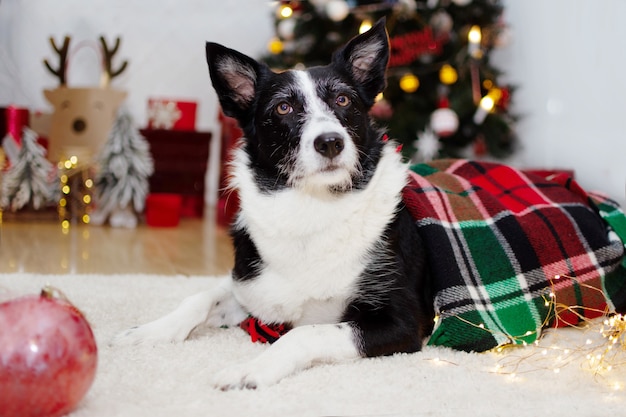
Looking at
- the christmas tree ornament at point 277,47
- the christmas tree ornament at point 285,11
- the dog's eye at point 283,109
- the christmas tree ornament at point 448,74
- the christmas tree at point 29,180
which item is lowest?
the christmas tree at point 29,180

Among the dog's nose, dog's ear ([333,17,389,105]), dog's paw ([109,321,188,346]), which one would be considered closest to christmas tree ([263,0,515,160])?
dog's ear ([333,17,389,105])

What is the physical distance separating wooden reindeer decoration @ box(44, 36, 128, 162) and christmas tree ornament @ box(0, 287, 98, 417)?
3401 mm

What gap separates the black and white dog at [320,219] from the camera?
1.74 m

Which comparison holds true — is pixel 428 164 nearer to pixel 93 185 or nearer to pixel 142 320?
pixel 142 320

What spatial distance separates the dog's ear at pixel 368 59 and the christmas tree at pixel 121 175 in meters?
2.57

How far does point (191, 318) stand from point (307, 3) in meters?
2.63

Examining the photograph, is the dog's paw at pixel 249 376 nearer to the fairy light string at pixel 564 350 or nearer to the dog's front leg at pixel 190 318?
the dog's front leg at pixel 190 318

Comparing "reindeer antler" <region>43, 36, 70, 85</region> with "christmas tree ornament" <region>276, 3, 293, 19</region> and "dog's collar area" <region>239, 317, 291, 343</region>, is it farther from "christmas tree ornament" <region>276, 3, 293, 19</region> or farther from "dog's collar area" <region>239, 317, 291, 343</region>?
"dog's collar area" <region>239, 317, 291, 343</region>

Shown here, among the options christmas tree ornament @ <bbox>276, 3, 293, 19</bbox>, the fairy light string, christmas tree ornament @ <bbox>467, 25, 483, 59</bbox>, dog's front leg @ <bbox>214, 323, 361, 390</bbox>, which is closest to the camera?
dog's front leg @ <bbox>214, 323, 361, 390</bbox>

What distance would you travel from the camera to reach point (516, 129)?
399 cm

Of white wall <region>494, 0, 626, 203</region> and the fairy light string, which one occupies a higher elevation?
white wall <region>494, 0, 626, 203</region>

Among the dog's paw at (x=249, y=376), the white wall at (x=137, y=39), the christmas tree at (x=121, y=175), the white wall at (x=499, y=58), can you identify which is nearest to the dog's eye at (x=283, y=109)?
the dog's paw at (x=249, y=376)

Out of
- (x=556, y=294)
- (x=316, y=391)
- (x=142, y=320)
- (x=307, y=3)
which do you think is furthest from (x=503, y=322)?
(x=307, y=3)

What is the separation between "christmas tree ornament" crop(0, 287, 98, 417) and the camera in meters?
1.15
